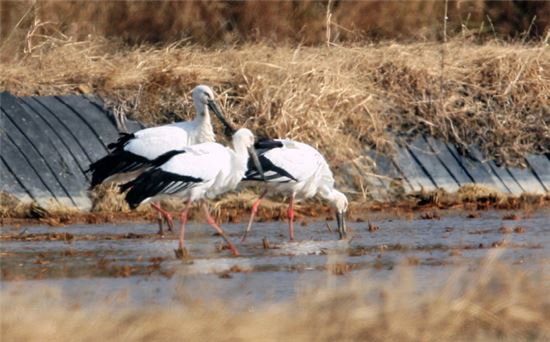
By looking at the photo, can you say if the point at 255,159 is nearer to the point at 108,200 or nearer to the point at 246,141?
the point at 246,141

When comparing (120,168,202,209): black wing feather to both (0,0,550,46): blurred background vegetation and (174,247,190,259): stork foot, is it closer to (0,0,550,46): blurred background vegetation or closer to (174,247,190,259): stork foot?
(174,247,190,259): stork foot

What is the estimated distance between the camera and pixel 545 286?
26.6 feet

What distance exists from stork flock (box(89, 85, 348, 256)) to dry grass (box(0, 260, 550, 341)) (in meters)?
3.94

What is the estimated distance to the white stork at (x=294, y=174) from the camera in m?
13.2

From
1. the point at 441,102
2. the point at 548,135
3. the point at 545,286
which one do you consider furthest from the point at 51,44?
the point at 545,286

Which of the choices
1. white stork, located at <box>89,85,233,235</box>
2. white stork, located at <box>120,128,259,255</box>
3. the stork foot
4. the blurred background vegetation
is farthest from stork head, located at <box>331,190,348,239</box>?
the blurred background vegetation

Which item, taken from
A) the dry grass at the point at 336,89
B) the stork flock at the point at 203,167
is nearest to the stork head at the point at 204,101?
the stork flock at the point at 203,167

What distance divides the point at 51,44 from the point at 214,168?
7.24 m

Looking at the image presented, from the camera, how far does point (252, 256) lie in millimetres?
11422

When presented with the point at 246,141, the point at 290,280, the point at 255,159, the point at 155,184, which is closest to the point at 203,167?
the point at 155,184

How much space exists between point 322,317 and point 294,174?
236 inches

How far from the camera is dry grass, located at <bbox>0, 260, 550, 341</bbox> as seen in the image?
7031mm

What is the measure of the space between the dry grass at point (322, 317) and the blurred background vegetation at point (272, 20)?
1466 centimetres

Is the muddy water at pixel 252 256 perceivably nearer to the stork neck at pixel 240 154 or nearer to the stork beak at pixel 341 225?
the stork beak at pixel 341 225
